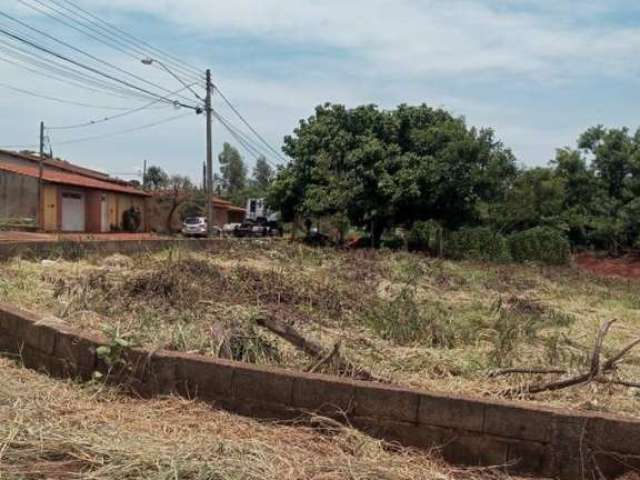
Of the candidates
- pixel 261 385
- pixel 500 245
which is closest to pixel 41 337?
pixel 261 385

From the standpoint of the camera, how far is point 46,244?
38.8 ft

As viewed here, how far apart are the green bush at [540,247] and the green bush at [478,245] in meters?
0.49

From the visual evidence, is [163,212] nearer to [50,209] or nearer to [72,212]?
[72,212]

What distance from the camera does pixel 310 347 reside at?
4.58 meters

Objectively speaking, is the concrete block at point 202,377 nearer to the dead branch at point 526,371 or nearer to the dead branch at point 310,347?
the dead branch at point 310,347

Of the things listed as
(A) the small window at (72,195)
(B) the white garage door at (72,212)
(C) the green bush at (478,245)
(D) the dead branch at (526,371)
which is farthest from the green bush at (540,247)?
(A) the small window at (72,195)

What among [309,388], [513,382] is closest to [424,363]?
[513,382]

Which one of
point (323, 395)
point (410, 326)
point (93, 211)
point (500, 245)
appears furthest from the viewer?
point (93, 211)

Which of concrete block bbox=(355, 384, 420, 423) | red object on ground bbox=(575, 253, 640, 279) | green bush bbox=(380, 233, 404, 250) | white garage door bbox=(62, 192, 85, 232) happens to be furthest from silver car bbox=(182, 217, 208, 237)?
concrete block bbox=(355, 384, 420, 423)

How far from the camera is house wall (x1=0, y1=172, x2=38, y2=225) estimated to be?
3186 cm

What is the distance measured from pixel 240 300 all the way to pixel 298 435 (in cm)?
402

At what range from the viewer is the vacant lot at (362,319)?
453 cm

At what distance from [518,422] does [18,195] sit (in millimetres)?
32472

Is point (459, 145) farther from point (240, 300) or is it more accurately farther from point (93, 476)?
point (93, 476)
